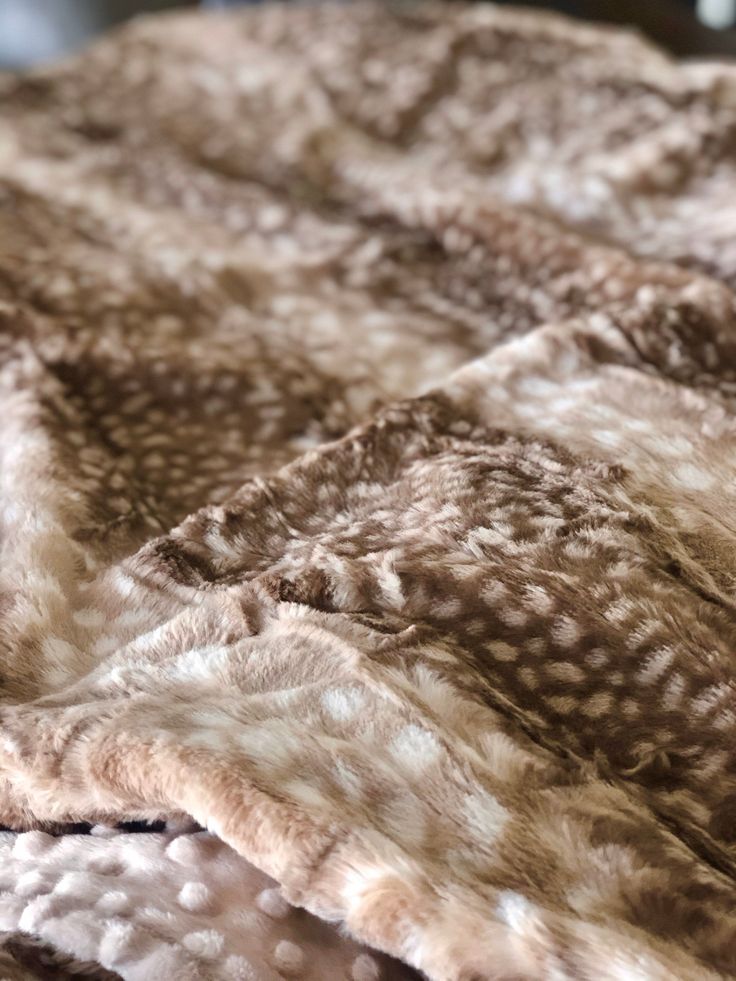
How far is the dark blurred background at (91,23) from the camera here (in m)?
1.73

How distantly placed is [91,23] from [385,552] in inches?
59.8

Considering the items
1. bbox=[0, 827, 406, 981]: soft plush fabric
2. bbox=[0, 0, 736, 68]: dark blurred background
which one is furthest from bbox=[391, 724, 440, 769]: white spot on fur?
bbox=[0, 0, 736, 68]: dark blurred background

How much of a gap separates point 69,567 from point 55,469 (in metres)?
0.11

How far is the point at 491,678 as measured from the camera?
0.62 meters

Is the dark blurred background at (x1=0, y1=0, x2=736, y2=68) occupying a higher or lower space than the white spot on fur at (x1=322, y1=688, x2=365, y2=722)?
higher

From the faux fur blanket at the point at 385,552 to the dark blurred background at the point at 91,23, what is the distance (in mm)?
479

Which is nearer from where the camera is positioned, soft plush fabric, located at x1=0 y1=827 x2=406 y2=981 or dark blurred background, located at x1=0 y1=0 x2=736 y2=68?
soft plush fabric, located at x1=0 y1=827 x2=406 y2=981

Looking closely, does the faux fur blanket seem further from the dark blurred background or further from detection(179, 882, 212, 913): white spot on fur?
the dark blurred background

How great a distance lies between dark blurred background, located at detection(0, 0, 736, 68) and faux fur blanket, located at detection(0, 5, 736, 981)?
0.48m

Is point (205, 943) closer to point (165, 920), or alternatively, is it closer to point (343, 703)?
point (165, 920)

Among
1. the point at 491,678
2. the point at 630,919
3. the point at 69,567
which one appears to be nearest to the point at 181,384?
the point at 69,567

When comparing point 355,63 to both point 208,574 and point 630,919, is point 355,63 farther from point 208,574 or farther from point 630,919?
point 630,919

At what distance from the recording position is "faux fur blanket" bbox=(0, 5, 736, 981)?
21.1 inches

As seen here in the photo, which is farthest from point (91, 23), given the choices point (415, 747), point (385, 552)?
point (415, 747)
